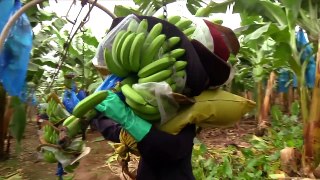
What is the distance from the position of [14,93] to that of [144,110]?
56 cm

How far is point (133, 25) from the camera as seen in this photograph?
1381mm

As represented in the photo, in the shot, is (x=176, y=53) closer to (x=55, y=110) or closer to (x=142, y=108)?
(x=142, y=108)

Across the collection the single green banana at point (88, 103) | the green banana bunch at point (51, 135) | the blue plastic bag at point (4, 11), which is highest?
the blue plastic bag at point (4, 11)

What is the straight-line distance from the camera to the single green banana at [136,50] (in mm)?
1306

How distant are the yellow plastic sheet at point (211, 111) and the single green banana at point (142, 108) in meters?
0.10

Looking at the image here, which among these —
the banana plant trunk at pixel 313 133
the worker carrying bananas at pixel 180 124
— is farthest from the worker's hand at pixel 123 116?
the banana plant trunk at pixel 313 133

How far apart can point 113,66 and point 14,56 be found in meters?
0.47

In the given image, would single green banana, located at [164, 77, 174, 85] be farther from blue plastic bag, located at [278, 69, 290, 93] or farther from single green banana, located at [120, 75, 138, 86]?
blue plastic bag, located at [278, 69, 290, 93]

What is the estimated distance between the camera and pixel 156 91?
4.20 feet

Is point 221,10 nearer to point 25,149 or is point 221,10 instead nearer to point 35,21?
point 35,21

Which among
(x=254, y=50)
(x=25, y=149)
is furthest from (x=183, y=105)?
(x=254, y=50)

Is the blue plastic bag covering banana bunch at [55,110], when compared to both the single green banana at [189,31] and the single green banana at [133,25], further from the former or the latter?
the single green banana at [189,31]

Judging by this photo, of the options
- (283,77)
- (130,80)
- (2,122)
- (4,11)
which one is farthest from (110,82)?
(283,77)

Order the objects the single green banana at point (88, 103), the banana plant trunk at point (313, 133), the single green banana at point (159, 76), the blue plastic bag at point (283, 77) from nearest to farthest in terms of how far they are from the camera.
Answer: the single green banana at point (88, 103) → the single green banana at point (159, 76) → the banana plant trunk at point (313, 133) → the blue plastic bag at point (283, 77)
